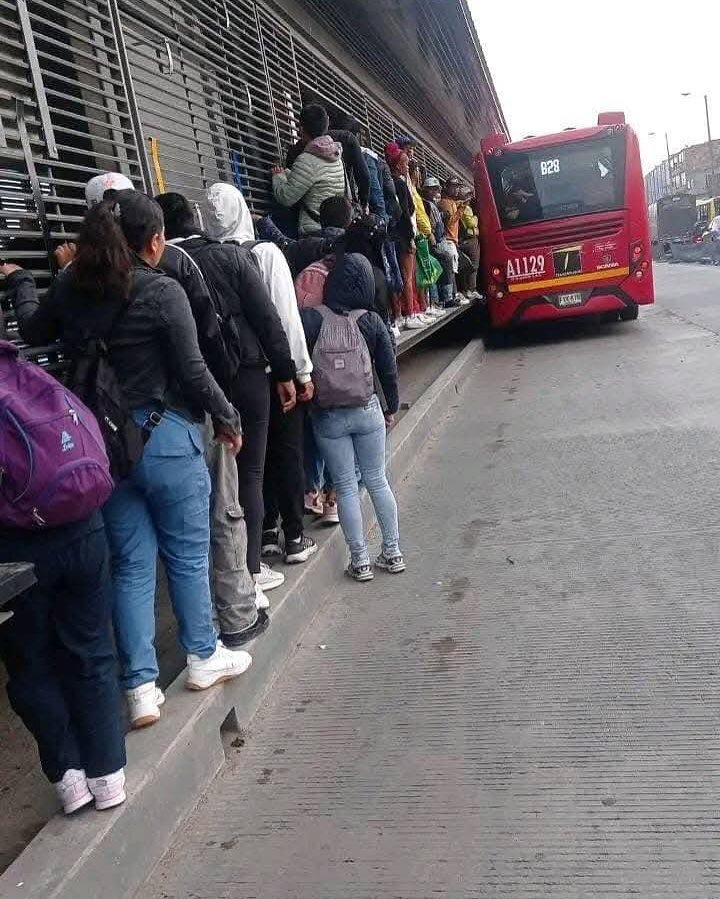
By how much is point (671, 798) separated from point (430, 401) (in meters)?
6.16

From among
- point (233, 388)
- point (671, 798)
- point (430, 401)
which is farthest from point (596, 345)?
point (671, 798)

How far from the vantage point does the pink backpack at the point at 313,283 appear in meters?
4.37

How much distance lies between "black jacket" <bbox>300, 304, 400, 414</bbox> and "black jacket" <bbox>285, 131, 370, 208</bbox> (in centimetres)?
277

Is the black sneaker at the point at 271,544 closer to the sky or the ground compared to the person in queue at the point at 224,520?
closer to the ground

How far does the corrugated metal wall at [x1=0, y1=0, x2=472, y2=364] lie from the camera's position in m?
3.78

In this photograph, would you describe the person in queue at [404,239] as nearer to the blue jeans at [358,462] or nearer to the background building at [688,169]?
the blue jeans at [358,462]

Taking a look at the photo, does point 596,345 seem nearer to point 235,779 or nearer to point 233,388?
point 233,388

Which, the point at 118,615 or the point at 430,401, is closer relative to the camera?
the point at 118,615

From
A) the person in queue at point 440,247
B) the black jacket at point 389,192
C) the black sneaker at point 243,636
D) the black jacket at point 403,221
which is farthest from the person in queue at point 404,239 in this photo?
the black sneaker at point 243,636

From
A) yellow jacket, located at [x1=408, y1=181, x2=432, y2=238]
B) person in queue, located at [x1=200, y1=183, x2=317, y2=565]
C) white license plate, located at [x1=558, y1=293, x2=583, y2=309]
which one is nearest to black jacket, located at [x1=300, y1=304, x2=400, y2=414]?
person in queue, located at [x1=200, y1=183, x2=317, y2=565]

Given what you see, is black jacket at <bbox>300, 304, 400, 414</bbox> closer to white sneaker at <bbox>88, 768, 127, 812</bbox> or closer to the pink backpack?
the pink backpack

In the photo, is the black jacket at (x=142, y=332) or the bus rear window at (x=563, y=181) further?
the bus rear window at (x=563, y=181)

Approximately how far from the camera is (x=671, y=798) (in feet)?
8.13

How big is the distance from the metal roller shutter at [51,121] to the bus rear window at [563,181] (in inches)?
352
